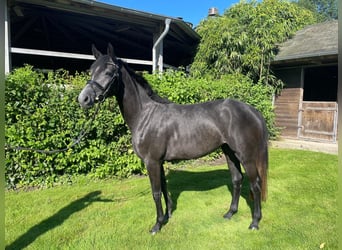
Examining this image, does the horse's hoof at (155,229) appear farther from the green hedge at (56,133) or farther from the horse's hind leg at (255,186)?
the green hedge at (56,133)

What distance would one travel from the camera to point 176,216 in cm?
324

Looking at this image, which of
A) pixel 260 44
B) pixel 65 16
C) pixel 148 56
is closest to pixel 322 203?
pixel 260 44

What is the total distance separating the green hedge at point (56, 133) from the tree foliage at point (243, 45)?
4411 mm

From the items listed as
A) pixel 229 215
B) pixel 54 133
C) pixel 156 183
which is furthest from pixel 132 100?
pixel 54 133

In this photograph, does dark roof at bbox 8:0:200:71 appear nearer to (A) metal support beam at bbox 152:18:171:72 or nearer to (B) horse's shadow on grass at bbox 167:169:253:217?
(A) metal support beam at bbox 152:18:171:72

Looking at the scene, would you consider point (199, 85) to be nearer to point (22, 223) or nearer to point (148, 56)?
point (22, 223)

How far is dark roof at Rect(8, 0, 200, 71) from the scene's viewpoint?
236 inches

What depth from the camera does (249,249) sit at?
8.30 ft

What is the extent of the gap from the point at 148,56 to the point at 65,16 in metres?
4.74

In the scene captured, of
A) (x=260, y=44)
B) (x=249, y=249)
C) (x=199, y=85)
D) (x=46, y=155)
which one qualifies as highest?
(x=260, y=44)

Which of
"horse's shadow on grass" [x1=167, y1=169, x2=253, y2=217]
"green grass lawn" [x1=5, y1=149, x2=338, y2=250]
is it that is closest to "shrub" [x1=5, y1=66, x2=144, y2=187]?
"green grass lawn" [x1=5, y1=149, x2=338, y2=250]

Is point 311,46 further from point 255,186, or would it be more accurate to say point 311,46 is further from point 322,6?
point 322,6

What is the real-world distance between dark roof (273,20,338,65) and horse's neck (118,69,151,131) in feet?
19.3

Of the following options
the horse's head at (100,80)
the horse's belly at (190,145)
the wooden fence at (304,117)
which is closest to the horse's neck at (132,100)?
the horse's head at (100,80)
